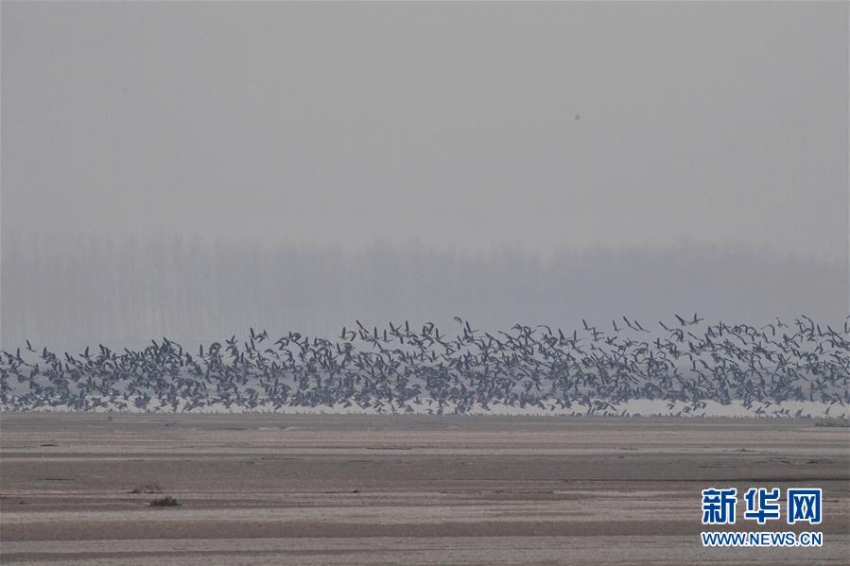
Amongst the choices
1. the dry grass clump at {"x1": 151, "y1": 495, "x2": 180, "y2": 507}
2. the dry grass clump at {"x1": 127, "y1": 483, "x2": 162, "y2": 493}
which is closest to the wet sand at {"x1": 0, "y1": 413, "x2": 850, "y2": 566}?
the dry grass clump at {"x1": 127, "y1": 483, "x2": 162, "y2": 493}

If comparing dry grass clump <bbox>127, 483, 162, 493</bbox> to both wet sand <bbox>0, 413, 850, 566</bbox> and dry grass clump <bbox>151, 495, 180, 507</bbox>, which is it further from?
dry grass clump <bbox>151, 495, 180, 507</bbox>

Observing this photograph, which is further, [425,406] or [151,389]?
[151,389]

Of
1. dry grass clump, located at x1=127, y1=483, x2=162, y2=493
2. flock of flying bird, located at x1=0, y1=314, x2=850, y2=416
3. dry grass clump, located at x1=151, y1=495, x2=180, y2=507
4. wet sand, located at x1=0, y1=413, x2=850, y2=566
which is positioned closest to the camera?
wet sand, located at x1=0, y1=413, x2=850, y2=566

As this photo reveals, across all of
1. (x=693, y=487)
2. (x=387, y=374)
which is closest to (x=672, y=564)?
(x=693, y=487)

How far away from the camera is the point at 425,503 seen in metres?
29.7

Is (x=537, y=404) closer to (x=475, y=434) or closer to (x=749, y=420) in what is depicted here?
(x=749, y=420)

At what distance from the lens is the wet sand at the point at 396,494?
76.1ft

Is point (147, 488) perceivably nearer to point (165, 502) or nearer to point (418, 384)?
point (165, 502)

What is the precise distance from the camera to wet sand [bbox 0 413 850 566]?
2319 centimetres

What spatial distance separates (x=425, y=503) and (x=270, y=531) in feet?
16.5

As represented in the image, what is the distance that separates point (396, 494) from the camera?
3167 centimetres

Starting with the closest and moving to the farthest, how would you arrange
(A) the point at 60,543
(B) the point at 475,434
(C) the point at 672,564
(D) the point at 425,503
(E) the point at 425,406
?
1. (C) the point at 672,564
2. (A) the point at 60,543
3. (D) the point at 425,503
4. (B) the point at 475,434
5. (E) the point at 425,406

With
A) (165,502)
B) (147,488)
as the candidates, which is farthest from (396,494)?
(147,488)

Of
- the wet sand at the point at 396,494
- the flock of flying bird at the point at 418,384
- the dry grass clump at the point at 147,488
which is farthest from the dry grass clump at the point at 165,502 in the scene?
the flock of flying bird at the point at 418,384
